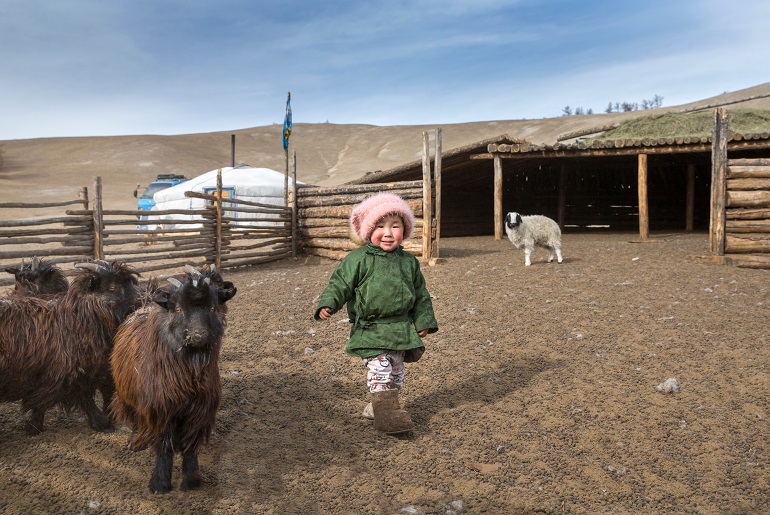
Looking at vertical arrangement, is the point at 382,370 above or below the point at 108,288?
below

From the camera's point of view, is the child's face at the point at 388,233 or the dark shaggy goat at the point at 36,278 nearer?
the child's face at the point at 388,233

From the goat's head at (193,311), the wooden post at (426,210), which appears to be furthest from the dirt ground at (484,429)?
the wooden post at (426,210)

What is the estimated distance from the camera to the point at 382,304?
3.78m

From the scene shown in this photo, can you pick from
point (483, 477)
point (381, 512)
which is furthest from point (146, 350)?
point (483, 477)

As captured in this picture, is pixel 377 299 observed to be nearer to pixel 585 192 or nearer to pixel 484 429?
pixel 484 429

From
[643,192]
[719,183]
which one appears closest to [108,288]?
[719,183]

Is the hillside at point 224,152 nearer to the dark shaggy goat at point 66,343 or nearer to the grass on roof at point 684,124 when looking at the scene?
the grass on roof at point 684,124

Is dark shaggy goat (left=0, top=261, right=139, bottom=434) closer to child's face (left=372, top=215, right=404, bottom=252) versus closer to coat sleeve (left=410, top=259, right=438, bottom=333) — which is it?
child's face (left=372, top=215, right=404, bottom=252)

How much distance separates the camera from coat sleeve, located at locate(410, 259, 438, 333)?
12.8 feet

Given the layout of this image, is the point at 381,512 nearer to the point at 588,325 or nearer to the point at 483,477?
the point at 483,477

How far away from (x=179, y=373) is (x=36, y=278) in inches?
82.1

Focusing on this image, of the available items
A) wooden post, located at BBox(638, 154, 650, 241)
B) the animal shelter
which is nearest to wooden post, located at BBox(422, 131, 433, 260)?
wooden post, located at BBox(638, 154, 650, 241)

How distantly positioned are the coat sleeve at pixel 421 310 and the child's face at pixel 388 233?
10.2 inches

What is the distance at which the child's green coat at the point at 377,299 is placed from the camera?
12.4 ft
